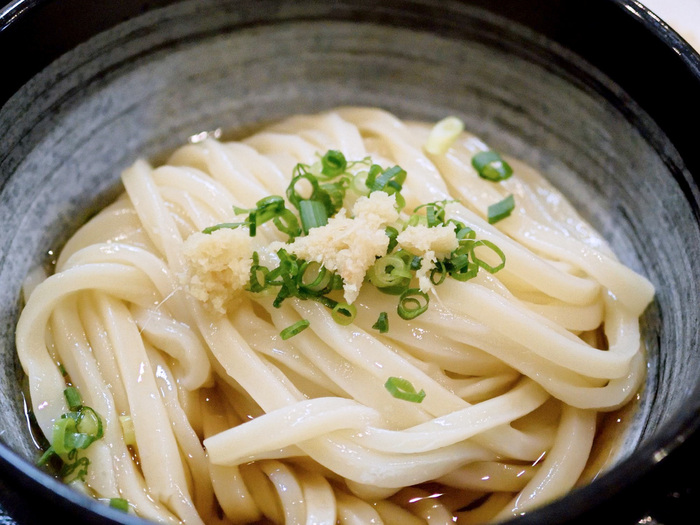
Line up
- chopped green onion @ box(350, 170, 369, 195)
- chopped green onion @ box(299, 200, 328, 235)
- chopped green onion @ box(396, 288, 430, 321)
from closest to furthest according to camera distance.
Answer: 1. chopped green onion @ box(396, 288, 430, 321)
2. chopped green onion @ box(299, 200, 328, 235)
3. chopped green onion @ box(350, 170, 369, 195)

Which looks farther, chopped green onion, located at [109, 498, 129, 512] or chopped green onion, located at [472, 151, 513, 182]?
chopped green onion, located at [472, 151, 513, 182]

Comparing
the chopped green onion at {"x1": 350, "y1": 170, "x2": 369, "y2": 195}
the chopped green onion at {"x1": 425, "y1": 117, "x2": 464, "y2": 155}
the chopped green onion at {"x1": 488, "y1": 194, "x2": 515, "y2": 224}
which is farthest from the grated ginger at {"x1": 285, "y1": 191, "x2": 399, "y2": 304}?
the chopped green onion at {"x1": 425, "y1": 117, "x2": 464, "y2": 155}

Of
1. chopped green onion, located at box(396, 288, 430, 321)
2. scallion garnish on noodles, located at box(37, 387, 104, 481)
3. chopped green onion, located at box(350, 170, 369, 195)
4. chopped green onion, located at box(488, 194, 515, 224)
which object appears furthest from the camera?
chopped green onion, located at box(488, 194, 515, 224)

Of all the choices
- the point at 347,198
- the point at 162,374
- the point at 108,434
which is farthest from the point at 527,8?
the point at 108,434

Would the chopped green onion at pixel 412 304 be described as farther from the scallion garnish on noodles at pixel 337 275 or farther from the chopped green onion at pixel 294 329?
the chopped green onion at pixel 294 329

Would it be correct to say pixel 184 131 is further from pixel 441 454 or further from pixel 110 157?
pixel 441 454

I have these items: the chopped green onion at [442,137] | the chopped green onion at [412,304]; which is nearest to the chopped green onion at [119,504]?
the chopped green onion at [412,304]

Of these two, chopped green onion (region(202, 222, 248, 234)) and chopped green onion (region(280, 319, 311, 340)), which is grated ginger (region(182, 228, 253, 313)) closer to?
chopped green onion (region(202, 222, 248, 234))

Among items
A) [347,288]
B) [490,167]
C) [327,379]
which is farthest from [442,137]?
[327,379]
